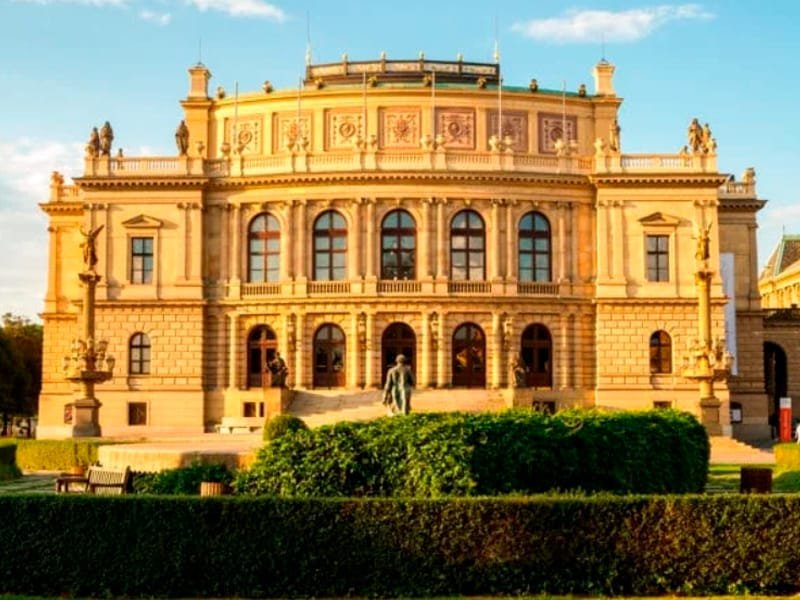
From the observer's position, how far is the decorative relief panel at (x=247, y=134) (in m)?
70.8

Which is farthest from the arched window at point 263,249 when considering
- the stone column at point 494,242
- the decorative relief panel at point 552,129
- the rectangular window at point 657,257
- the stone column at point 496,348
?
the rectangular window at point 657,257

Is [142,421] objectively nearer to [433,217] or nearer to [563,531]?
[433,217]

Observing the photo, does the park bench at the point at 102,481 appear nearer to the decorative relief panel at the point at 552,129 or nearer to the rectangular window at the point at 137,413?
the rectangular window at the point at 137,413

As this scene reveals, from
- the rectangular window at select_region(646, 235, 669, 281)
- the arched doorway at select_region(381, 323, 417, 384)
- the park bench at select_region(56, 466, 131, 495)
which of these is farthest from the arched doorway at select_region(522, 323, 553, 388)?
the park bench at select_region(56, 466, 131, 495)

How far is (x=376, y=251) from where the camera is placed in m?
64.3

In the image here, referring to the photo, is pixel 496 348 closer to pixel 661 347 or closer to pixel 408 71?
pixel 661 347

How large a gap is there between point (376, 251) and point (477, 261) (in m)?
5.77

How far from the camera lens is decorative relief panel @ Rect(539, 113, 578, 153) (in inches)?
2756

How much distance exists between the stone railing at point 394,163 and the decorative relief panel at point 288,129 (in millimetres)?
3101

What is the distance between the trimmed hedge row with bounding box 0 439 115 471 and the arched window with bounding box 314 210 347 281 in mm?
23217

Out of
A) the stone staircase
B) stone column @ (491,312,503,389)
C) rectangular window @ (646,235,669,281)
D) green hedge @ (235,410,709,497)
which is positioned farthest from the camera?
rectangular window @ (646,235,669,281)

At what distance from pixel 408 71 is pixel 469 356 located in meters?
20.2

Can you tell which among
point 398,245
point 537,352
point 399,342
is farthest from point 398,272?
point 537,352

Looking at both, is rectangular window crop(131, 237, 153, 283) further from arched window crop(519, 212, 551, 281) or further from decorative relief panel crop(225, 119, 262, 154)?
arched window crop(519, 212, 551, 281)
